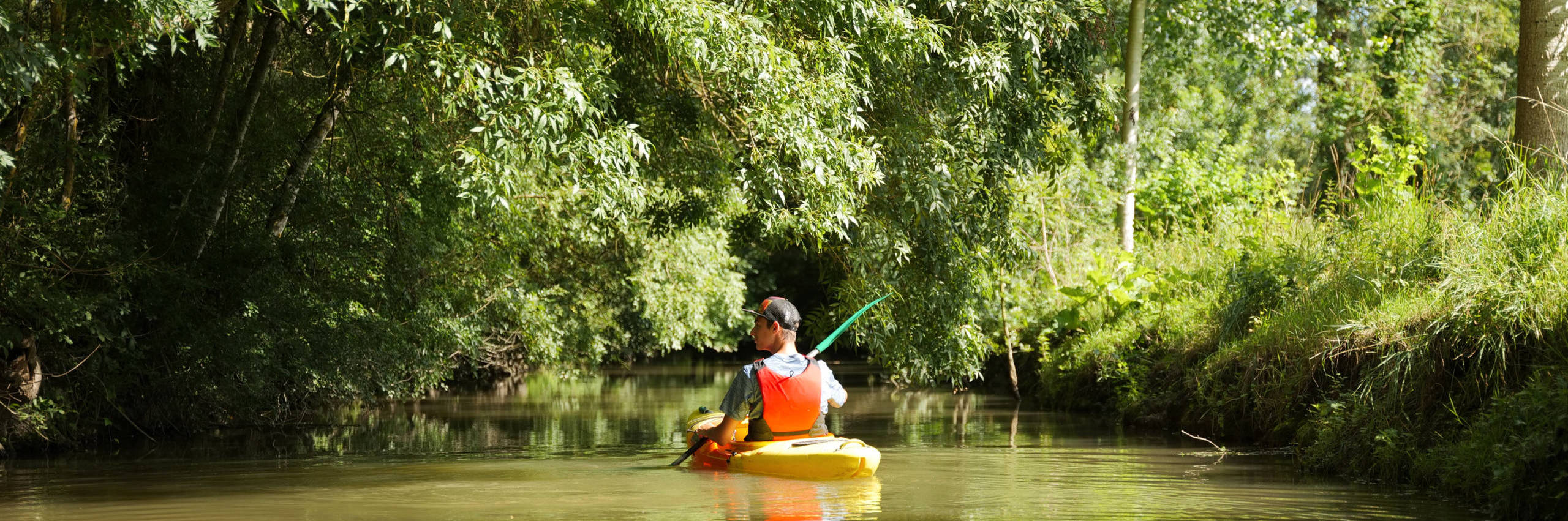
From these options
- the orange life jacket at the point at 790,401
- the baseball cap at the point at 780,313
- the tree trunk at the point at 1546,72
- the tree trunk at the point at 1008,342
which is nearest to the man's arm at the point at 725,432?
the orange life jacket at the point at 790,401

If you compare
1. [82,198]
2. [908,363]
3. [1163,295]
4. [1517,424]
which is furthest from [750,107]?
[1163,295]

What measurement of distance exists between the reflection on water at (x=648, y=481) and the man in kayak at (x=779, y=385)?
41 centimetres

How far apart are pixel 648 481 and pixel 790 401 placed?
3.28 feet

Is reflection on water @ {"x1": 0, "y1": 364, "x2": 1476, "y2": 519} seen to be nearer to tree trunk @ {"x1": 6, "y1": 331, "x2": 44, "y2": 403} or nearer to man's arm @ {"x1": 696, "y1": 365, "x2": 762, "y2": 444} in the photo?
man's arm @ {"x1": 696, "y1": 365, "x2": 762, "y2": 444}

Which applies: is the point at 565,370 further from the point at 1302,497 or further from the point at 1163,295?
the point at 1302,497

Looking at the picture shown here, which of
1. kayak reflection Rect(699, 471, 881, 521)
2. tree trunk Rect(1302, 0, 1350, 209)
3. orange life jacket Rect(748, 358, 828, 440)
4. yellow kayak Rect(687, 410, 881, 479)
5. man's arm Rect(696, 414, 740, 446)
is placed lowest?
kayak reflection Rect(699, 471, 881, 521)

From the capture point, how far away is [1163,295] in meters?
15.6

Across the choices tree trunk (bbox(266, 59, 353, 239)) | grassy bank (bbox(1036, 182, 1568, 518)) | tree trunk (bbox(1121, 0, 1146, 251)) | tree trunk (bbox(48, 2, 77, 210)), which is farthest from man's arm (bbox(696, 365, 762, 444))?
tree trunk (bbox(1121, 0, 1146, 251))

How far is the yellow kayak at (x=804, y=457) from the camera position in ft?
25.9

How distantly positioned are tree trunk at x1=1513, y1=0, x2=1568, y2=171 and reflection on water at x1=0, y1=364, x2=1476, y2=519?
3.26m

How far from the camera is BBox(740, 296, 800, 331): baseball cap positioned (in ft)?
26.6

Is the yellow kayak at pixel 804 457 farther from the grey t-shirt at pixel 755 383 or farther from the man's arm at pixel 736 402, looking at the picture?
the grey t-shirt at pixel 755 383

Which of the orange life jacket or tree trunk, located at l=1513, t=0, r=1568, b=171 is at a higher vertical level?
tree trunk, located at l=1513, t=0, r=1568, b=171

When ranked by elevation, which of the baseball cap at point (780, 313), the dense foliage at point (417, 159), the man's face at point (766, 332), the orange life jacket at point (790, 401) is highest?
the dense foliage at point (417, 159)
